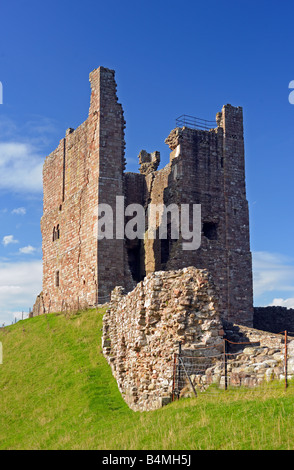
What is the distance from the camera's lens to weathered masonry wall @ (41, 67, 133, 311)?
1125 inches

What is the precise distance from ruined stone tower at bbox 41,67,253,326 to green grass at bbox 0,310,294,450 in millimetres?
3508

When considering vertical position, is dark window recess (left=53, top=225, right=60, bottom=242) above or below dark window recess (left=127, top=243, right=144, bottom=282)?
above

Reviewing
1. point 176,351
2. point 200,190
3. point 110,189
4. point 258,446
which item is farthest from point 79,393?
point 200,190

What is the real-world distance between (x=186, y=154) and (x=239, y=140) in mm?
3796

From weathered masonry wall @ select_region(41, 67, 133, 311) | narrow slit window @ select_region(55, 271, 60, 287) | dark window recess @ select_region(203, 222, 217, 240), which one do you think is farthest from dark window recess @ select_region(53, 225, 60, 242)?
dark window recess @ select_region(203, 222, 217, 240)

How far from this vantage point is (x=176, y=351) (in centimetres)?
1350

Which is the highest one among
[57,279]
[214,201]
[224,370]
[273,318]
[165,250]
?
[214,201]

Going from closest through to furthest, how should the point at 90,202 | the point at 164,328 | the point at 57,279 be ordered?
1. the point at 164,328
2. the point at 90,202
3. the point at 57,279

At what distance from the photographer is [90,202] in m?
30.0

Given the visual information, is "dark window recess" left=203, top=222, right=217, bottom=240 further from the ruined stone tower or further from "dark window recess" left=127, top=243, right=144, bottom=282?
"dark window recess" left=127, top=243, right=144, bottom=282

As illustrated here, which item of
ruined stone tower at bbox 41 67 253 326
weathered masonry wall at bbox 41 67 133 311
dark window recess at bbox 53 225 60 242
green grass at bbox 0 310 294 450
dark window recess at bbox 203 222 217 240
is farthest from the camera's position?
dark window recess at bbox 53 225 60 242

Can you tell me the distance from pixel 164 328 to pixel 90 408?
11.4ft

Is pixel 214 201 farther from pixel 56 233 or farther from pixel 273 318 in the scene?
pixel 56 233

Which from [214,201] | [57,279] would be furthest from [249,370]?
[57,279]
